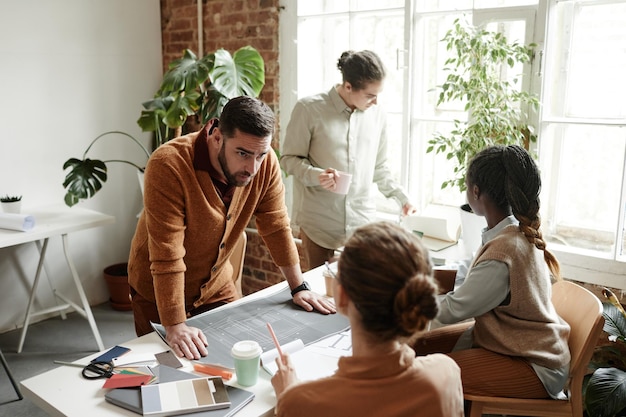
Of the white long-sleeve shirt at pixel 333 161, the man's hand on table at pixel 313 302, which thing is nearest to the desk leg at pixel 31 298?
the white long-sleeve shirt at pixel 333 161

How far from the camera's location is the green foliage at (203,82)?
3.51 meters

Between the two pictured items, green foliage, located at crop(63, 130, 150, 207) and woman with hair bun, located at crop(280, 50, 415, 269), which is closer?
woman with hair bun, located at crop(280, 50, 415, 269)

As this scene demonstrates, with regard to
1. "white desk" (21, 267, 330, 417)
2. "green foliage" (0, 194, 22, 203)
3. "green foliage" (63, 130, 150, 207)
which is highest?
"green foliage" (63, 130, 150, 207)

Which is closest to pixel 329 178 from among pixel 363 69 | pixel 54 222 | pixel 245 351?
pixel 363 69

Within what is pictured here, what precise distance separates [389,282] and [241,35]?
3147mm

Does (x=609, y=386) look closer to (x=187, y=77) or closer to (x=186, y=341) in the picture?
(x=186, y=341)

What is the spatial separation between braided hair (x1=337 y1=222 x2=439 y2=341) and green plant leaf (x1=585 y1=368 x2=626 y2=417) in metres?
1.35

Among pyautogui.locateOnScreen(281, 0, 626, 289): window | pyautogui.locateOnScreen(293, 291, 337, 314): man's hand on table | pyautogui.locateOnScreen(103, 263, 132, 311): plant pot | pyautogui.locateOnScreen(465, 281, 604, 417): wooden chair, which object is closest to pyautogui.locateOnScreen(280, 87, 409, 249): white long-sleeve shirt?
pyautogui.locateOnScreen(281, 0, 626, 289): window

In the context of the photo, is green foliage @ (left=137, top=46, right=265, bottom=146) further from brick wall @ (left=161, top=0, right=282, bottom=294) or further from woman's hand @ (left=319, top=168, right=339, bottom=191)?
woman's hand @ (left=319, top=168, right=339, bottom=191)

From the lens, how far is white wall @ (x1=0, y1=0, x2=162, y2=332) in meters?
3.64

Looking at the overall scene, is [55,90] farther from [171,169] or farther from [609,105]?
[609,105]

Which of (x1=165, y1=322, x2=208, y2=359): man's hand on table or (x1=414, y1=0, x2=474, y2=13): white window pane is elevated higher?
(x1=414, y1=0, x2=474, y2=13): white window pane

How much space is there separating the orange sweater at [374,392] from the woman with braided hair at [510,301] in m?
0.53

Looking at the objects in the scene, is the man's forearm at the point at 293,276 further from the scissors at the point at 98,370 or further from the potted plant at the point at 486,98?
the potted plant at the point at 486,98
